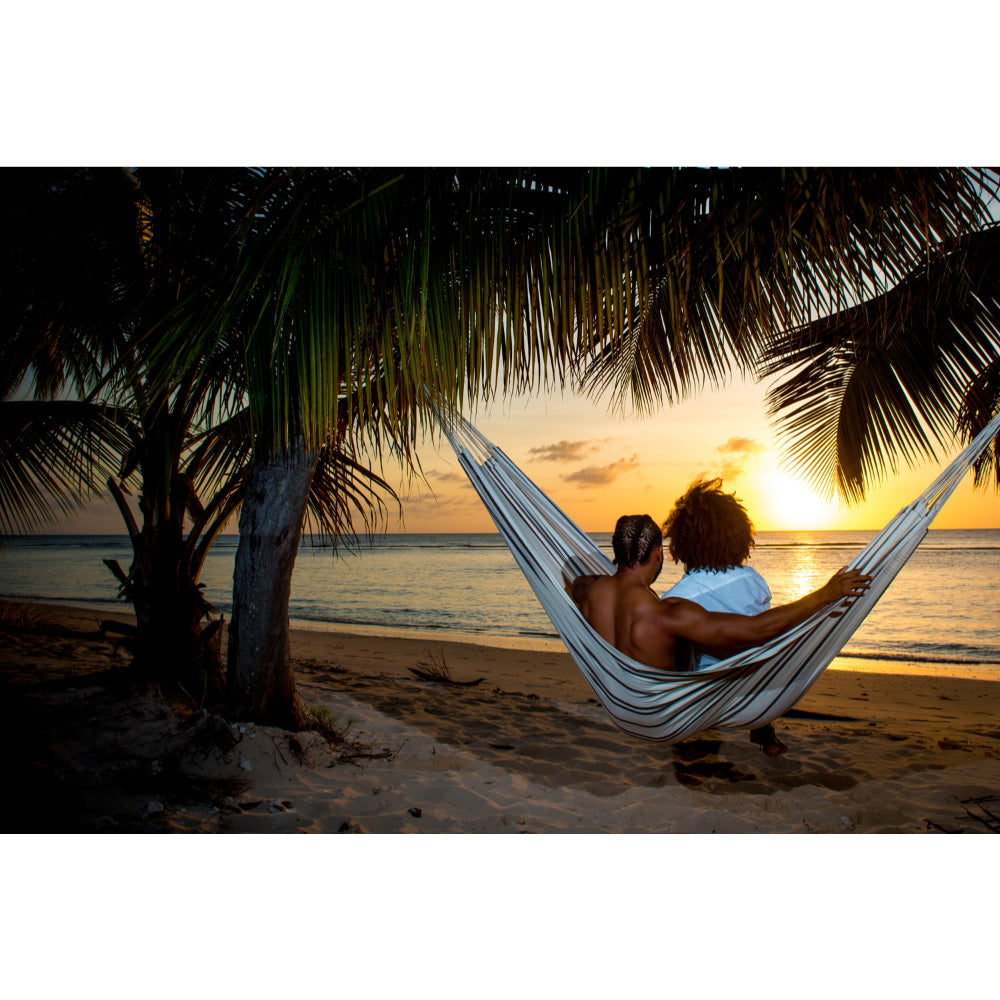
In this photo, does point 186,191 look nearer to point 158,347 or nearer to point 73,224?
point 73,224

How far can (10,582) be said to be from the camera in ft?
31.4

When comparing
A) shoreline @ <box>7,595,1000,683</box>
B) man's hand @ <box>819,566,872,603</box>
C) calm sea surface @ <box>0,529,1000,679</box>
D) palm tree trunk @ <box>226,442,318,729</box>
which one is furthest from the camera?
calm sea surface @ <box>0,529,1000,679</box>

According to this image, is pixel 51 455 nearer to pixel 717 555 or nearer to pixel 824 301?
pixel 717 555

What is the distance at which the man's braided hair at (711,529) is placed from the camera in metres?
1.62

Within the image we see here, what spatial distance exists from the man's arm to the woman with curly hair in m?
0.14

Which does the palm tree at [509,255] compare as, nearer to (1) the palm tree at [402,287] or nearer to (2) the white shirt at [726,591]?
(1) the palm tree at [402,287]

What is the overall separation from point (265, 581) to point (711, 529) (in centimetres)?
131

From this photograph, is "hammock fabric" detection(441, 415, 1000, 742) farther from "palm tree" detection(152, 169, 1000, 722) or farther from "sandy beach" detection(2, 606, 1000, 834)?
"sandy beach" detection(2, 606, 1000, 834)

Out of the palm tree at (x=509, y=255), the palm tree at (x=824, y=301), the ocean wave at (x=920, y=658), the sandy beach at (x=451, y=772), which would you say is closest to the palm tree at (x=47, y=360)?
the sandy beach at (x=451, y=772)

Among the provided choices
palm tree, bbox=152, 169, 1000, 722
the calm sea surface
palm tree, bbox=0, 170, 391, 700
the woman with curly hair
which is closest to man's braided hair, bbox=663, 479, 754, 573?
the woman with curly hair

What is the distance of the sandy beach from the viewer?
1.60 metres

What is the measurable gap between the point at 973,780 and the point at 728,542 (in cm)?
113

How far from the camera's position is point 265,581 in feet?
6.27
